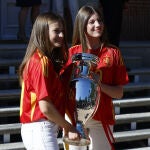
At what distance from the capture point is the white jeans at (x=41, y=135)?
9.25 ft

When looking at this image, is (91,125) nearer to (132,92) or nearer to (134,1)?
(132,92)

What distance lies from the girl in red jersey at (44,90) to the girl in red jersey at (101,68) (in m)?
0.34

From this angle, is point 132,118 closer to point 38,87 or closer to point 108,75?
point 108,75

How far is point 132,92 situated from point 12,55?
5.24 feet

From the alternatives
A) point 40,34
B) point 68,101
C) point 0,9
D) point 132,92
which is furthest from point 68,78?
point 0,9

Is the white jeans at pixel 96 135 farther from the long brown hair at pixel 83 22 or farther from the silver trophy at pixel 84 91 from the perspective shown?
the long brown hair at pixel 83 22

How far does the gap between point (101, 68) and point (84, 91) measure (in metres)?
0.35

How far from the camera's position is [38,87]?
278 centimetres

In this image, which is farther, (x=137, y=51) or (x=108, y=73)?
(x=137, y=51)

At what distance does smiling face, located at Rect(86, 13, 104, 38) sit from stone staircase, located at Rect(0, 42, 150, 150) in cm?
196

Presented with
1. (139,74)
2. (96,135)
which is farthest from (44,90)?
(139,74)

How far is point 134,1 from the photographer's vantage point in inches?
341

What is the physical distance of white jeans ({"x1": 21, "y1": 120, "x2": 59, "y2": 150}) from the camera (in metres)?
2.82

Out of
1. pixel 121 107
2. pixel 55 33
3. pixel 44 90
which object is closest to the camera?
pixel 44 90
